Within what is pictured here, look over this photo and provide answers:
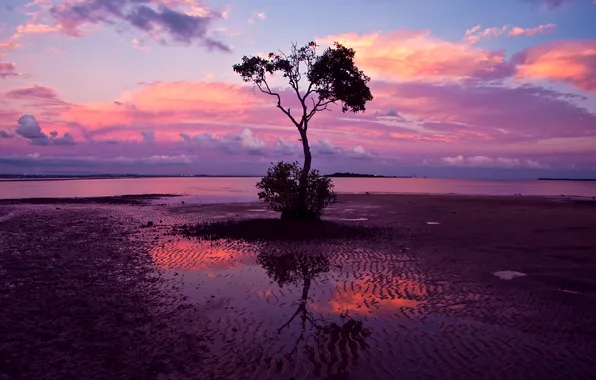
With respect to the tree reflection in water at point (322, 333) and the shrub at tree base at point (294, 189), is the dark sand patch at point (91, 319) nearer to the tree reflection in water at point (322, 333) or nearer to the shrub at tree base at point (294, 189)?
the tree reflection in water at point (322, 333)

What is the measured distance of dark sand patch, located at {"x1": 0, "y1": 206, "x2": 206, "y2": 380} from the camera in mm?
7527

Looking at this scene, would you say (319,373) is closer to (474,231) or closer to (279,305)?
(279,305)

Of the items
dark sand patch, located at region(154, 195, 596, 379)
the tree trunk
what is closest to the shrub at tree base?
the tree trunk

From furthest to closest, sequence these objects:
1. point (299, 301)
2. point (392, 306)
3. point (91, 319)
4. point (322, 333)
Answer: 1. point (299, 301)
2. point (392, 306)
3. point (91, 319)
4. point (322, 333)

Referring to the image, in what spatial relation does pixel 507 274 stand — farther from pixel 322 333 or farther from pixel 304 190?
pixel 304 190

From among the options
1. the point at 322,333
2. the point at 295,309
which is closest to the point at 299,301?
the point at 295,309

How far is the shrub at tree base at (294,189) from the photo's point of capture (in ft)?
96.3

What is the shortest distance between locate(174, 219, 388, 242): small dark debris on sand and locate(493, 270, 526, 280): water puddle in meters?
9.38

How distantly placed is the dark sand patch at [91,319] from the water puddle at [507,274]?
11.4 m

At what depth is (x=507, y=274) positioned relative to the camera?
15383mm

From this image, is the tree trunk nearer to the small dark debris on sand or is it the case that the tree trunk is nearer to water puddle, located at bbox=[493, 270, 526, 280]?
the small dark debris on sand

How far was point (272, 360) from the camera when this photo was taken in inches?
310

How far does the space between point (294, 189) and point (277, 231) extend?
183 inches

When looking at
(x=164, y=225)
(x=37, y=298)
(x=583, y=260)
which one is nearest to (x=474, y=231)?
(x=583, y=260)
